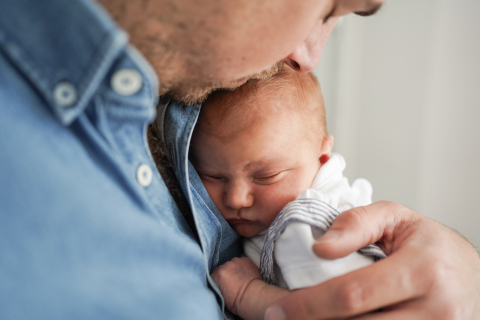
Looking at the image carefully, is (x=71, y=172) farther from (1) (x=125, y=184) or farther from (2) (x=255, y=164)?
(2) (x=255, y=164)

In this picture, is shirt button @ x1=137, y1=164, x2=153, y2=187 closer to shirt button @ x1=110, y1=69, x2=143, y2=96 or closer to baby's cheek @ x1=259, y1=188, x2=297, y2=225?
shirt button @ x1=110, y1=69, x2=143, y2=96

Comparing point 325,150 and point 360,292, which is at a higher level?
point 360,292

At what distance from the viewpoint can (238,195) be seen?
3.01 feet

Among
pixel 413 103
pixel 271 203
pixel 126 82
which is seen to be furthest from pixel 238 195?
pixel 413 103

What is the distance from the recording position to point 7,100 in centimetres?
49

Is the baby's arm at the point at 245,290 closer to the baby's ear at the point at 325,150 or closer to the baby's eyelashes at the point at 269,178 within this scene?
the baby's eyelashes at the point at 269,178

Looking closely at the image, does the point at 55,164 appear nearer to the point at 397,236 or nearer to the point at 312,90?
the point at 397,236

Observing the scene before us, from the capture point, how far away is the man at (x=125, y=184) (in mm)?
487

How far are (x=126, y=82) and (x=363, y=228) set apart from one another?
0.47m

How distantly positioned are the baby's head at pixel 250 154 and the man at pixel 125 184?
0.78 ft

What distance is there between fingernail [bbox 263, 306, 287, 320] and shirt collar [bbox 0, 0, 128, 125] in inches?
17.6

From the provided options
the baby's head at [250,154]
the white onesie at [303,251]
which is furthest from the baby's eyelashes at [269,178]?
the white onesie at [303,251]

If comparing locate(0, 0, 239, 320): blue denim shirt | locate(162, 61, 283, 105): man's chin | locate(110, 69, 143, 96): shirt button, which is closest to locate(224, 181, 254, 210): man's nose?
locate(162, 61, 283, 105): man's chin

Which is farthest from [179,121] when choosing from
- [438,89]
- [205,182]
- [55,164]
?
[438,89]
